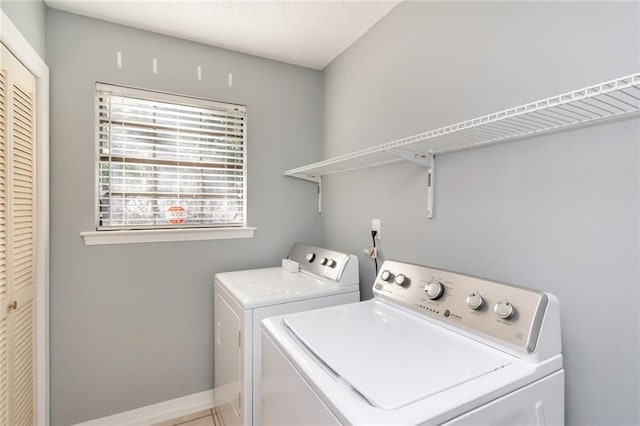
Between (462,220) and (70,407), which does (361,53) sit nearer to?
(462,220)

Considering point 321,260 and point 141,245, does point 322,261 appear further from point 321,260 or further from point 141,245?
point 141,245

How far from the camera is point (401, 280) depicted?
4.33 feet

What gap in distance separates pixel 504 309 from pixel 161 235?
6.16 ft

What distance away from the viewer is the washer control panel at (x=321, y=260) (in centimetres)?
174

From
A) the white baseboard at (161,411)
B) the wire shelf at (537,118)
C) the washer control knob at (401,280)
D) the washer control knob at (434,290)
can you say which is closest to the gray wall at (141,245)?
the white baseboard at (161,411)

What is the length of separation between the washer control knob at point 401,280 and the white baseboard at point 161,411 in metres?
1.61

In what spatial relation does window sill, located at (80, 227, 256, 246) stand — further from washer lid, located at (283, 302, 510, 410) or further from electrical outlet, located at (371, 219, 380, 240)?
washer lid, located at (283, 302, 510, 410)

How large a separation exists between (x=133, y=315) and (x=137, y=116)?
122cm

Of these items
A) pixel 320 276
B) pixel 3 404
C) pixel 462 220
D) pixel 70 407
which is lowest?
pixel 70 407

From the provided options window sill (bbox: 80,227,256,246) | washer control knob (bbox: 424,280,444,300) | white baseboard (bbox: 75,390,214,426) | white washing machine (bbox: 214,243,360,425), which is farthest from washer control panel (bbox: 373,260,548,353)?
white baseboard (bbox: 75,390,214,426)

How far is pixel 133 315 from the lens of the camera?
194 centimetres

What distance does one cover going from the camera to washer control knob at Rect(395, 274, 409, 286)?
4.30ft

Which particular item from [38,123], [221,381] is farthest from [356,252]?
[38,123]

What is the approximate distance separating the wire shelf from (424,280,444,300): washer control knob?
0.55m
